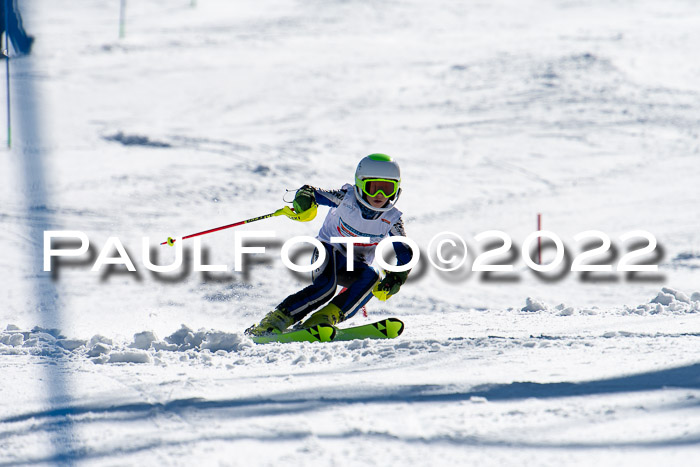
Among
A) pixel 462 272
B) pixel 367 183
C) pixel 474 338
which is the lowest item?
pixel 462 272

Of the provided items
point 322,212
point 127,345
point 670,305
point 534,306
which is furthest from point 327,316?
point 322,212

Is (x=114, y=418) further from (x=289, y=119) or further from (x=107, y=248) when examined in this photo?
(x=289, y=119)

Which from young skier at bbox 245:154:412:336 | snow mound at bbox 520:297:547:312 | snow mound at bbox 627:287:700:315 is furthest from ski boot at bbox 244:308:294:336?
snow mound at bbox 627:287:700:315

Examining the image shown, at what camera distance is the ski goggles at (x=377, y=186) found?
201 inches

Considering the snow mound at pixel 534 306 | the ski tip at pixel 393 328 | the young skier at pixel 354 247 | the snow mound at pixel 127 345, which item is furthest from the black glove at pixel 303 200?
the snow mound at pixel 534 306

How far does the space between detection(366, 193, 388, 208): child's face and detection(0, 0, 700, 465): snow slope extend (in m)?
0.84

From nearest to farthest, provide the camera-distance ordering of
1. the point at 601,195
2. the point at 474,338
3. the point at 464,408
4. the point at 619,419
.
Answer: the point at 619,419, the point at 464,408, the point at 474,338, the point at 601,195

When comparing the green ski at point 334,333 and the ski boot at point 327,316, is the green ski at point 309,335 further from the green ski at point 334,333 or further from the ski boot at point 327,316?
the ski boot at point 327,316

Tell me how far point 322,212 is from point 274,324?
6.36 m

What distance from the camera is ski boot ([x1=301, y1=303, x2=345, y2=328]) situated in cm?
529

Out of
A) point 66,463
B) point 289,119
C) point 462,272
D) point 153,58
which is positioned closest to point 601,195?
point 462,272

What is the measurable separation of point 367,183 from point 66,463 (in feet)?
9.74

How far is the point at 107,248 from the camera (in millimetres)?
9594

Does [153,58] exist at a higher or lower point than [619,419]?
higher
